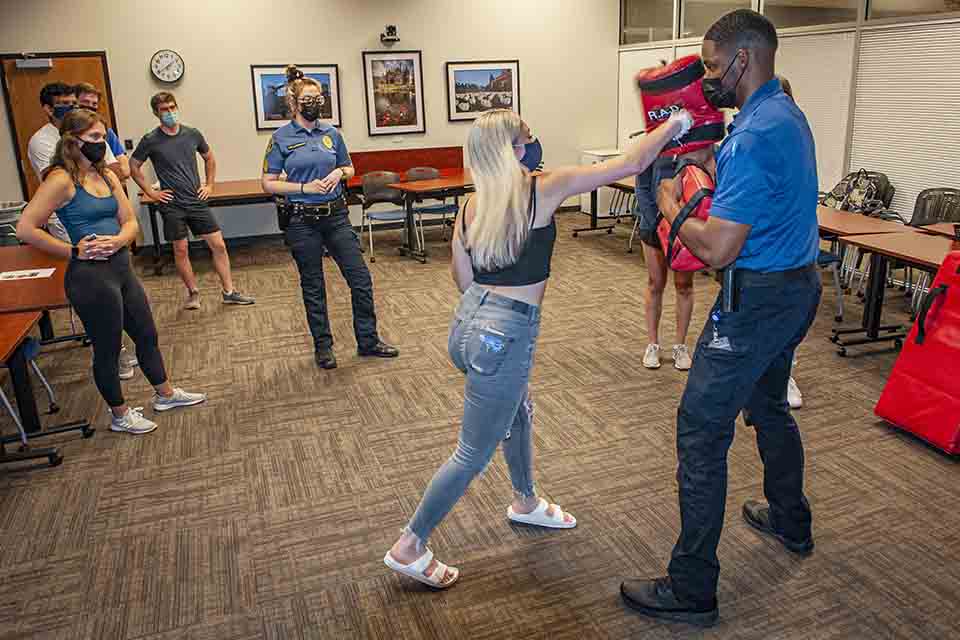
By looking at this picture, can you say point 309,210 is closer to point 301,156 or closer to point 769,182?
point 301,156

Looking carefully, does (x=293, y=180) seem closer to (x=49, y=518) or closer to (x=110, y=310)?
(x=110, y=310)

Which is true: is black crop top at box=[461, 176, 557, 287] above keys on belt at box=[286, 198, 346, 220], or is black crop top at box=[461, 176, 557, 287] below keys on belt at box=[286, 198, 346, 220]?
above

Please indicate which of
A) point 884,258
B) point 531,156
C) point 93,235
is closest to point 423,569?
point 531,156

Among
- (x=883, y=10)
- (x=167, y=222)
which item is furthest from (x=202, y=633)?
(x=883, y=10)

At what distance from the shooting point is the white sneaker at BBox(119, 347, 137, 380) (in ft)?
15.0

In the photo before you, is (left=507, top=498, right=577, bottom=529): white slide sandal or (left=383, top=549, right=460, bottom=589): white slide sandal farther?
(left=507, top=498, right=577, bottom=529): white slide sandal

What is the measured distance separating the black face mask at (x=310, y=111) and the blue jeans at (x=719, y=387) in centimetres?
287

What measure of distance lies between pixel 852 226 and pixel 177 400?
14.0 feet

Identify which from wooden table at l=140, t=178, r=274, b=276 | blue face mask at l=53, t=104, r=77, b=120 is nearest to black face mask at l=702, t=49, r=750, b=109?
blue face mask at l=53, t=104, r=77, b=120

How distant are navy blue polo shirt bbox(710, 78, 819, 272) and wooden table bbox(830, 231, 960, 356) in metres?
2.22

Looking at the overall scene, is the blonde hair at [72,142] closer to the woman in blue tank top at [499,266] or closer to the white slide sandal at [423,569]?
the woman in blue tank top at [499,266]

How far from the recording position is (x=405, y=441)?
3588mm

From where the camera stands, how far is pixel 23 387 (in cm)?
362

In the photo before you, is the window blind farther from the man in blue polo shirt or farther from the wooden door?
the wooden door
